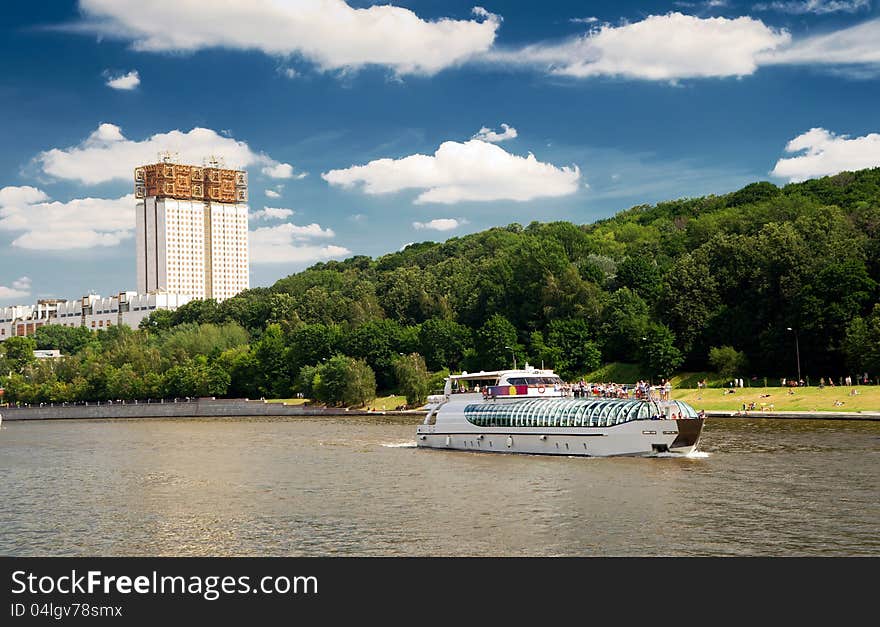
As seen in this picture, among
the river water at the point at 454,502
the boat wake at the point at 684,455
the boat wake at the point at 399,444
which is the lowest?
the river water at the point at 454,502

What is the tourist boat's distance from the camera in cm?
7112

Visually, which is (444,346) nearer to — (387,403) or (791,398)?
(387,403)

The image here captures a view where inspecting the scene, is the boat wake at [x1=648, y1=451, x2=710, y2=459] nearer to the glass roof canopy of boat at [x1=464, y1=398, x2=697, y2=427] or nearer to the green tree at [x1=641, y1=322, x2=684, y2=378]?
the glass roof canopy of boat at [x1=464, y1=398, x2=697, y2=427]

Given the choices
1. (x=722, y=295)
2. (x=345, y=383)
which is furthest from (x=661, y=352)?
(x=345, y=383)

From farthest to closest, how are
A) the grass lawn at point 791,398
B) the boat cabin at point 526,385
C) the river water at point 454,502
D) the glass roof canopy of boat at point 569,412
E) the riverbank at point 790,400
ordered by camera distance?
the grass lawn at point 791,398 < the riverbank at point 790,400 < the boat cabin at point 526,385 < the glass roof canopy of boat at point 569,412 < the river water at point 454,502

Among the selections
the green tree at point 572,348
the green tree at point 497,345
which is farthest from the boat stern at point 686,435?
the green tree at point 497,345

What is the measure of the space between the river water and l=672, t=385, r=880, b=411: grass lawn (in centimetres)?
1985

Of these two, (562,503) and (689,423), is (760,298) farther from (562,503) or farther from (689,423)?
(562,503)

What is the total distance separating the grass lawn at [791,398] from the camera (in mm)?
108025

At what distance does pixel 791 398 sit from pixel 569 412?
51978 mm

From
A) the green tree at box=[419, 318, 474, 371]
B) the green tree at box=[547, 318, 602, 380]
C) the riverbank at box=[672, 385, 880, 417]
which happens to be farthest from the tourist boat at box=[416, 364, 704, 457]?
the green tree at box=[419, 318, 474, 371]

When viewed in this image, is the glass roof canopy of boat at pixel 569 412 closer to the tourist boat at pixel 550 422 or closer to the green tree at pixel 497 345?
the tourist boat at pixel 550 422
